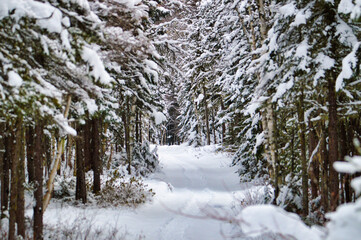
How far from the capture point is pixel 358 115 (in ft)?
20.5

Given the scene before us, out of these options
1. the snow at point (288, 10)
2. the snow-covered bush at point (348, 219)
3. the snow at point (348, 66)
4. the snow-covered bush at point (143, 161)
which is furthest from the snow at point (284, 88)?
the snow-covered bush at point (143, 161)

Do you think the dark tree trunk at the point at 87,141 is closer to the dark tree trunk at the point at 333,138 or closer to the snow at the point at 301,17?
the snow at the point at 301,17

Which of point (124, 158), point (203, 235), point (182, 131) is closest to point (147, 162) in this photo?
point (124, 158)

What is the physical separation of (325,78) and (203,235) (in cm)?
445

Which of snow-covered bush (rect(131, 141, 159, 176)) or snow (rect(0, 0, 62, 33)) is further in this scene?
snow-covered bush (rect(131, 141, 159, 176))

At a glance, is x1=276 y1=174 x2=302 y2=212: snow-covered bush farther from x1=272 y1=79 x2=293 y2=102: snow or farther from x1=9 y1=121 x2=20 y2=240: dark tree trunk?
x1=9 y1=121 x2=20 y2=240: dark tree trunk

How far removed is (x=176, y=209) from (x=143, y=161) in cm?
650

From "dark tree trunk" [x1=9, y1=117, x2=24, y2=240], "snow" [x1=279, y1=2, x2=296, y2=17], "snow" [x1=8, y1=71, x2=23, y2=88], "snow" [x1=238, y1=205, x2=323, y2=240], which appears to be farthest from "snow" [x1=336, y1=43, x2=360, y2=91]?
"dark tree trunk" [x1=9, y1=117, x2=24, y2=240]

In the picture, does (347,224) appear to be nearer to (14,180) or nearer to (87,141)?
(14,180)

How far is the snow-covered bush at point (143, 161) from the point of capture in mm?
15172

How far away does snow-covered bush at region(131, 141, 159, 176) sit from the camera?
49.8 ft

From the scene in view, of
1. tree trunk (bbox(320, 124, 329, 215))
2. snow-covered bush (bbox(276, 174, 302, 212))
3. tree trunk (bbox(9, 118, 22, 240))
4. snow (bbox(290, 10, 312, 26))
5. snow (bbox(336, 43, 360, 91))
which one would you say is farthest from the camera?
snow-covered bush (bbox(276, 174, 302, 212))

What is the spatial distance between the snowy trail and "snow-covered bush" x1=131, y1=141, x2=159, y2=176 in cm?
58

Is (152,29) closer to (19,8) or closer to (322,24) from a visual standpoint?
(322,24)
